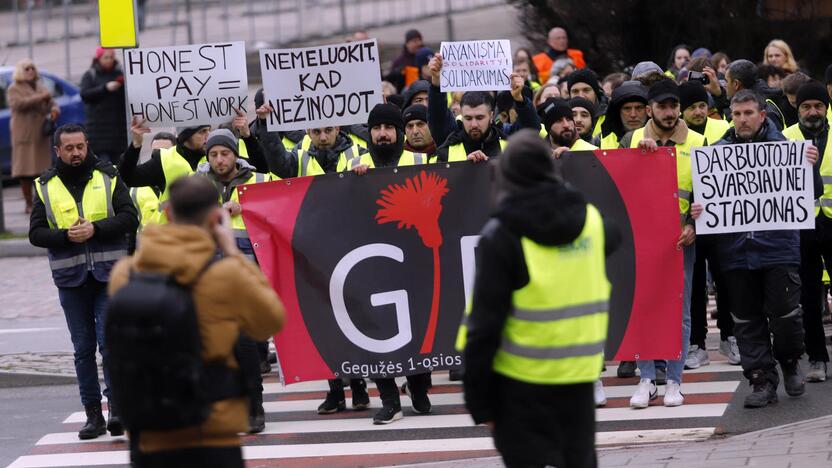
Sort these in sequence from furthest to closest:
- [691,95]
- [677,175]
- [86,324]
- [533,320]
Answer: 1. [691,95]
2. [86,324]
3. [677,175]
4. [533,320]

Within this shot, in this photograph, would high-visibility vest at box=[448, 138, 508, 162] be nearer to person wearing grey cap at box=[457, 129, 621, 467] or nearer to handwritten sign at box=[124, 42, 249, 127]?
handwritten sign at box=[124, 42, 249, 127]

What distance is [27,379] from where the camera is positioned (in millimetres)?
11953

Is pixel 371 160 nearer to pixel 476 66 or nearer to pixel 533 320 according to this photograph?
pixel 476 66

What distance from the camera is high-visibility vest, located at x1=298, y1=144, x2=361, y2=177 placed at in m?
10.5

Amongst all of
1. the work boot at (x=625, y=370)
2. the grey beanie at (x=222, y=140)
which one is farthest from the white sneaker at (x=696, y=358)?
the grey beanie at (x=222, y=140)

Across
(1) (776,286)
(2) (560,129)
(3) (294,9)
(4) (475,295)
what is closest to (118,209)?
(2) (560,129)

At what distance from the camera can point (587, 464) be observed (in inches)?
225

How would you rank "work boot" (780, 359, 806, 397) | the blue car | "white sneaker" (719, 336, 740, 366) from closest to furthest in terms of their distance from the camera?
"work boot" (780, 359, 806, 397) → "white sneaker" (719, 336, 740, 366) → the blue car

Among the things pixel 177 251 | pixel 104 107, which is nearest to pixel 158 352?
pixel 177 251

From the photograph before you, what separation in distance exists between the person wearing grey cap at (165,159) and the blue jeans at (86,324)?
0.83 metres

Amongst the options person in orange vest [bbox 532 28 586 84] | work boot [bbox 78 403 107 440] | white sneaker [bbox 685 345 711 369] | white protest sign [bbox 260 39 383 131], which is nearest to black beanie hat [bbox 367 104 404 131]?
white protest sign [bbox 260 39 383 131]

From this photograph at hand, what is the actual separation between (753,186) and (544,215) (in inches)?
Result: 167

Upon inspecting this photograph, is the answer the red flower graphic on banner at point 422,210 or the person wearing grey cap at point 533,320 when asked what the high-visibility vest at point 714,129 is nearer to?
the red flower graphic on banner at point 422,210

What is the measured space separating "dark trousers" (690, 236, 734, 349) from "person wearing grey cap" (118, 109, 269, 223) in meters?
3.16
